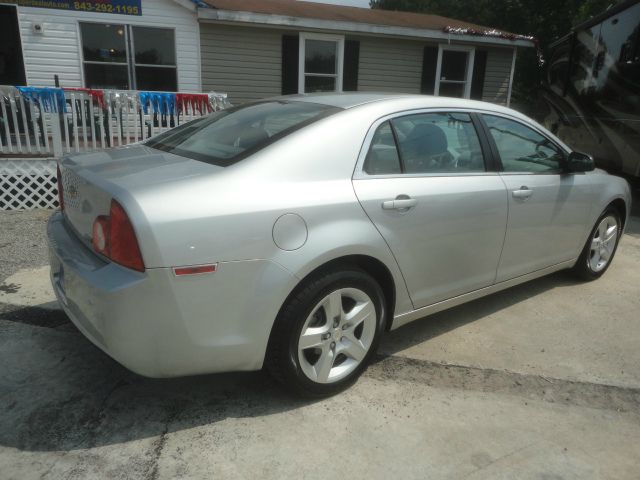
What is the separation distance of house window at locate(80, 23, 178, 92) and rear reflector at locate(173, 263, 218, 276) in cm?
941

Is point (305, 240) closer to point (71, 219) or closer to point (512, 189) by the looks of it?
point (71, 219)

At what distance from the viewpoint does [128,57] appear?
33.6ft

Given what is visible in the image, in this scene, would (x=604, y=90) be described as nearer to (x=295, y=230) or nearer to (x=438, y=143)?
(x=438, y=143)

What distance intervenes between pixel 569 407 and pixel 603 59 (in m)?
7.32

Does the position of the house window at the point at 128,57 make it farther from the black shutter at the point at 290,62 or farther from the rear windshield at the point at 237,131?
the rear windshield at the point at 237,131

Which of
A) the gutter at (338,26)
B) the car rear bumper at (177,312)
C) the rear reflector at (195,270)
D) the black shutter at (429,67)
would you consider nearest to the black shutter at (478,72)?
the gutter at (338,26)

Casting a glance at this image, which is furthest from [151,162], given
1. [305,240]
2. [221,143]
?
[305,240]

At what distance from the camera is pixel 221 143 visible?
2820 mm

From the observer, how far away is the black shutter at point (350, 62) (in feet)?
38.4

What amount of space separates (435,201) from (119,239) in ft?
5.52

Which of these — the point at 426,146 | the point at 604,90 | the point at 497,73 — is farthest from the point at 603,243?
the point at 497,73

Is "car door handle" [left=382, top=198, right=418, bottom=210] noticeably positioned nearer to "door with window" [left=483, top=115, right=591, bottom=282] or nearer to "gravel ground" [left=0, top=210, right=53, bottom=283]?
"door with window" [left=483, top=115, right=591, bottom=282]

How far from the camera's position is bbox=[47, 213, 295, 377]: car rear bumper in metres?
2.12

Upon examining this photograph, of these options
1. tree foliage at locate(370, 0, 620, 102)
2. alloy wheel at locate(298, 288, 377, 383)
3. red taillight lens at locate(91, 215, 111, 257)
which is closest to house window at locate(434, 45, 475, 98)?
alloy wheel at locate(298, 288, 377, 383)
